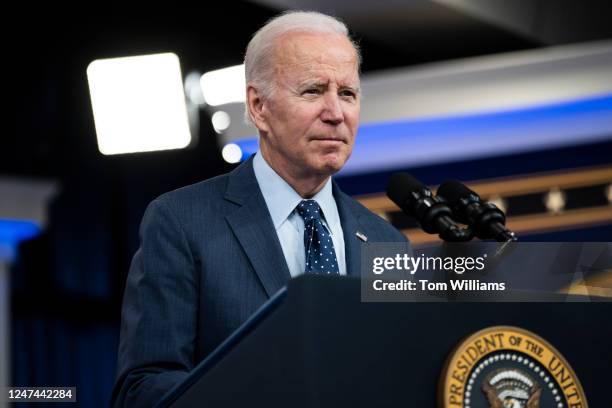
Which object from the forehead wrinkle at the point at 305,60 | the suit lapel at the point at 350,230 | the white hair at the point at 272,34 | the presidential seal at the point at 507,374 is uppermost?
the white hair at the point at 272,34

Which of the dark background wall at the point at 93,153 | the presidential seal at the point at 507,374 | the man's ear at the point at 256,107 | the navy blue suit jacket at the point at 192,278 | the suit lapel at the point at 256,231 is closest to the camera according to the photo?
the presidential seal at the point at 507,374

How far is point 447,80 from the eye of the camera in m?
4.27

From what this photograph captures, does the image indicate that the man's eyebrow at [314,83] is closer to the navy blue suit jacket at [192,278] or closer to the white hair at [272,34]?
the white hair at [272,34]

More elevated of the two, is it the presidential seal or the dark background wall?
the dark background wall

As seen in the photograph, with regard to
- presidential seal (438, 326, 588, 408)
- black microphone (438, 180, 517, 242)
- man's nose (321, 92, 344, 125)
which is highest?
man's nose (321, 92, 344, 125)

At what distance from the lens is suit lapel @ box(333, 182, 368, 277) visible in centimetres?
195

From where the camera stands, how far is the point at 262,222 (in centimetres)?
189

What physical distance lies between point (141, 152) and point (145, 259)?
10.4ft

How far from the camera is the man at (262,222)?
5.77 feet

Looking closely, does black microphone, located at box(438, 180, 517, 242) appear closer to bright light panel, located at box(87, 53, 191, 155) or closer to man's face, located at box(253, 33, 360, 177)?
man's face, located at box(253, 33, 360, 177)

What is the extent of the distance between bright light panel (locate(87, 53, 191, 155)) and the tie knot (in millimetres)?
2888

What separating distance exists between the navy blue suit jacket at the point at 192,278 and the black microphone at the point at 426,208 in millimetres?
257

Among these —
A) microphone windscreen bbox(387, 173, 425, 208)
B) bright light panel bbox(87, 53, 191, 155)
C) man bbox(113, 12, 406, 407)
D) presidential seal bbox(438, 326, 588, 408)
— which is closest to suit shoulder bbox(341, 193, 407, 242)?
man bbox(113, 12, 406, 407)

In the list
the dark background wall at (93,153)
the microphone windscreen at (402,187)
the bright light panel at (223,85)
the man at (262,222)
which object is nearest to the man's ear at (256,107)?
the man at (262,222)
